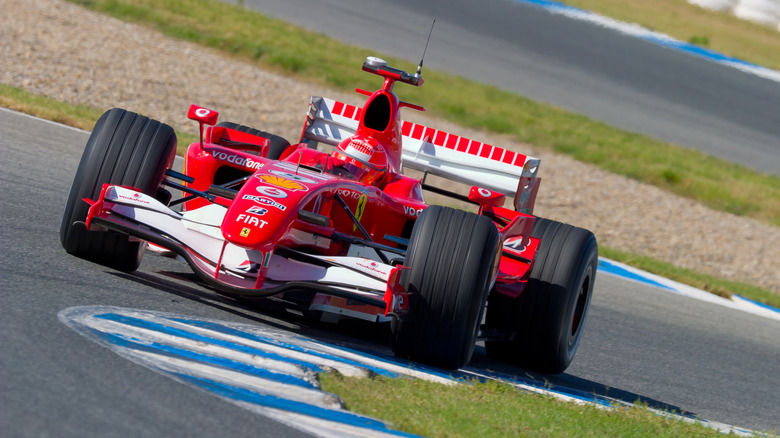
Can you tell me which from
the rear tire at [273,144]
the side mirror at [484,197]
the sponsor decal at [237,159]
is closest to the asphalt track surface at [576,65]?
the rear tire at [273,144]

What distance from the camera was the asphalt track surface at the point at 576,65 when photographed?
64.1 ft

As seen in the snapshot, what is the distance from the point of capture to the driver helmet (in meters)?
6.93

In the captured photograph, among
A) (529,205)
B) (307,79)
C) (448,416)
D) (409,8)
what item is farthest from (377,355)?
(409,8)

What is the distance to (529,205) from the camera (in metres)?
7.43

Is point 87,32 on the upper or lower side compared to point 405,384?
upper

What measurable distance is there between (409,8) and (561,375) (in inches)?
654

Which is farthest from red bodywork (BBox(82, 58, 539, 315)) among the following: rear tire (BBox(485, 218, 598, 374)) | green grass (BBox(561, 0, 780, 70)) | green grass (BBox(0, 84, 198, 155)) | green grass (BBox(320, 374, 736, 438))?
green grass (BBox(561, 0, 780, 70))

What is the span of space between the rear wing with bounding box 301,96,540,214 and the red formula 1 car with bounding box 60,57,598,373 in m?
0.02

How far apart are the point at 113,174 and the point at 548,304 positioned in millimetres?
2874

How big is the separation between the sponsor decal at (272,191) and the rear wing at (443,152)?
7.13ft

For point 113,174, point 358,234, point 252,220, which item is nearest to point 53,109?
point 113,174

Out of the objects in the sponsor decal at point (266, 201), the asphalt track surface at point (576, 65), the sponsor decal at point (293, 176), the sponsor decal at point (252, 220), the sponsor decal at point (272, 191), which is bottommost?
the sponsor decal at point (252, 220)

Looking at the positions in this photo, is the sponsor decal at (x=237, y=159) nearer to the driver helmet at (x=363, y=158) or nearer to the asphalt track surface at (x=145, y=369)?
the driver helmet at (x=363, y=158)

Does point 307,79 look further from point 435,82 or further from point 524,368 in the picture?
point 524,368
